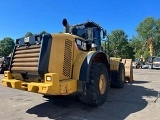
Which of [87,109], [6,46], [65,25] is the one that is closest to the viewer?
[87,109]

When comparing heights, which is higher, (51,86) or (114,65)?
(114,65)

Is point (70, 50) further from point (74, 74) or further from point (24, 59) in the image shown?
point (24, 59)

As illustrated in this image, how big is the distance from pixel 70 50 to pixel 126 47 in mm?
71412

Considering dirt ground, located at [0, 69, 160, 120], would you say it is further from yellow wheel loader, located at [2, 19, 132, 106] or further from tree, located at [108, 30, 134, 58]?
tree, located at [108, 30, 134, 58]

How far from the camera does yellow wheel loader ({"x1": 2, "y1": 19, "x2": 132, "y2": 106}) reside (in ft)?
18.1

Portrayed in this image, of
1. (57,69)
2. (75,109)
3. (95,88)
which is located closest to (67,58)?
(57,69)

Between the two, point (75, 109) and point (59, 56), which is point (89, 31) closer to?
point (59, 56)

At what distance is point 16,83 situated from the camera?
6059 mm

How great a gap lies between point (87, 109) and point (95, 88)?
667mm

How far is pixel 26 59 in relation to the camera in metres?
6.06

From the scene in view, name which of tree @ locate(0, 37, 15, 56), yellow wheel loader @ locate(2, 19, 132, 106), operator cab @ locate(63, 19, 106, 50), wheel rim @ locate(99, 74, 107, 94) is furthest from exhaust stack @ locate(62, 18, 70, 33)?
tree @ locate(0, 37, 15, 56)

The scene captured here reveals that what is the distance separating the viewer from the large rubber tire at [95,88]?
630 cm

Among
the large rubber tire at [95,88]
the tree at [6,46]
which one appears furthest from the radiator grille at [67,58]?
the tree at [6,46]

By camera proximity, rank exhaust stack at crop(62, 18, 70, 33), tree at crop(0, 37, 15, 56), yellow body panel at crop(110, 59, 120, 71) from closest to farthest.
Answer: exhaust stack at crop(62, 18, 70, 33) < yellow body panel at crop(110, 59, 120, 71) < tree at crop(0, 37, 15, 56)
